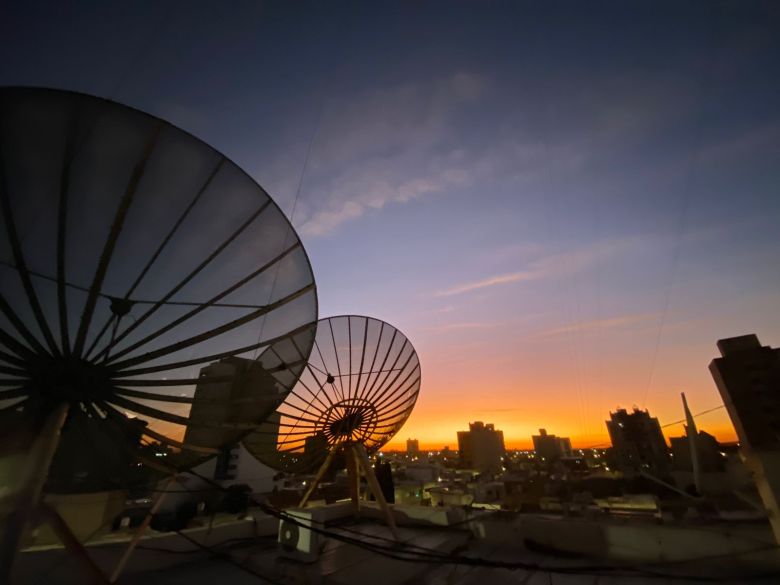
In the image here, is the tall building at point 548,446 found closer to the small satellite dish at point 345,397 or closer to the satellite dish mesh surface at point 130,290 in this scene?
the small satellite dish at point 345,397

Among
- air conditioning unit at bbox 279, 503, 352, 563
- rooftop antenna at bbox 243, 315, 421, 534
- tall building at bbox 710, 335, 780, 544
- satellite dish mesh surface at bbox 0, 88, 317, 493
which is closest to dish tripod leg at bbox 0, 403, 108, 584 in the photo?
satellite dish mesh surface at bbox 0, 88, 317, 493

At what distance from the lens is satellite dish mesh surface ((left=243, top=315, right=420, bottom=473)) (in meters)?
12.5

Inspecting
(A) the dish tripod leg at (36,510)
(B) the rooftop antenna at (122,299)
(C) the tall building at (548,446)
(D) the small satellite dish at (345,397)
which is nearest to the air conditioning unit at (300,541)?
(D) the small satellite dish at (345,397)

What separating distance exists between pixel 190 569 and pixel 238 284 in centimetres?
897

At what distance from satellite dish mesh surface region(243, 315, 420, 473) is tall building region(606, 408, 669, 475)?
55.0m

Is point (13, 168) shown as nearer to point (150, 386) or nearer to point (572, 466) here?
point (150, 386)

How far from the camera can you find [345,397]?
528 inches

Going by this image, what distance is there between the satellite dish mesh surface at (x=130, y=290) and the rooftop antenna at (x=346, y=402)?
630 cm

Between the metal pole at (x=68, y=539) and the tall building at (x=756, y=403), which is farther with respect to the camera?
the tall building at (x=756, y=403)

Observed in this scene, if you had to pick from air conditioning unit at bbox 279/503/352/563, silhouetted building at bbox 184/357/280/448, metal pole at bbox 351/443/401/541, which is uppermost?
silhouetted building at bbox 184/357/280/448

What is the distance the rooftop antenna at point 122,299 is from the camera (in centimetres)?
430

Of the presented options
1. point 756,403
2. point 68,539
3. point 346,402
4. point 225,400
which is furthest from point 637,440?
point 68,539

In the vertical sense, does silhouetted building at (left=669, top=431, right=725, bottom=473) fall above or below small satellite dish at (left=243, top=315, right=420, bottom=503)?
below

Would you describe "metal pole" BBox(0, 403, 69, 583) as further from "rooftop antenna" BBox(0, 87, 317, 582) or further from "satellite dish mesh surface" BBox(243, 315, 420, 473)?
"satellite dish mesh surface" BBox(243, 315, 420, 473)
